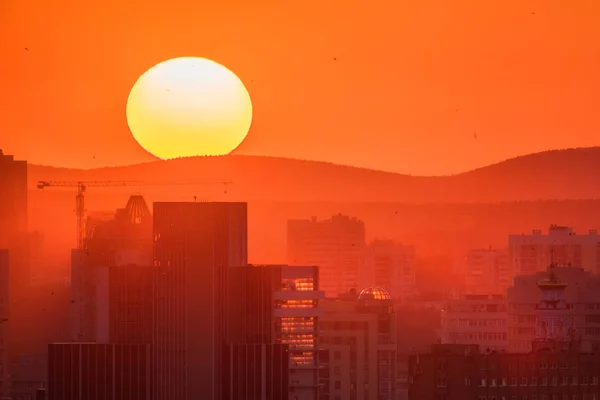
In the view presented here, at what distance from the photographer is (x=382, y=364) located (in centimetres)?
11506

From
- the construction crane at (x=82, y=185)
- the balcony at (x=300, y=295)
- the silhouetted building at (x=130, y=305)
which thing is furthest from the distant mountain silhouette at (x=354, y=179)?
the silhouetted building at (x=130, y=305)

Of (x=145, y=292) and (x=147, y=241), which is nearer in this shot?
(x=145, y=292)

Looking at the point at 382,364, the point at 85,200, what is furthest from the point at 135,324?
the point at 85,200

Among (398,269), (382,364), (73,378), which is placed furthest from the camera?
(398,269)

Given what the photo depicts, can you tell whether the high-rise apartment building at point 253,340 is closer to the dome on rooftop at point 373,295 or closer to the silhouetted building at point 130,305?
the silhouetted building at point 130,305

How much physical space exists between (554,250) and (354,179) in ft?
62.3

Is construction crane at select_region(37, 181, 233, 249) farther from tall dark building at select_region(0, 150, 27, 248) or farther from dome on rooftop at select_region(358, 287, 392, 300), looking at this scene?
dome on rooftop at select_region(358, 287, 392, 300)

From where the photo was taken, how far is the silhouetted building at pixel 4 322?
353 feet

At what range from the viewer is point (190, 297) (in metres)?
78.1

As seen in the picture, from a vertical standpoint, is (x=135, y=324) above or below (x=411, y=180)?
below

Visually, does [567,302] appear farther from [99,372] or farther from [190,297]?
[99,372]

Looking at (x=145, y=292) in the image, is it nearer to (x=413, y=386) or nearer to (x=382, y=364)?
(x=413, y=386)

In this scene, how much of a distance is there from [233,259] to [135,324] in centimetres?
435

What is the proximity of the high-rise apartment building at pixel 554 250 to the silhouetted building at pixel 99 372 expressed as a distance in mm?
83035
